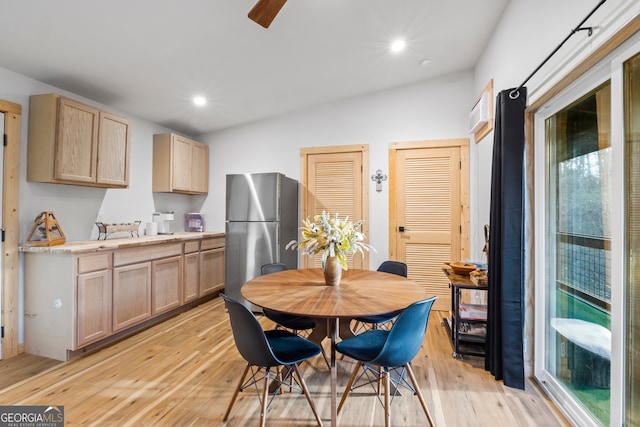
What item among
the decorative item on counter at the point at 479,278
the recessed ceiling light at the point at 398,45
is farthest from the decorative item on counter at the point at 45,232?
the decorative item on counter at the point at 479,278

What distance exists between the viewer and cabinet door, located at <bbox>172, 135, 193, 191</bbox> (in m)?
3.91

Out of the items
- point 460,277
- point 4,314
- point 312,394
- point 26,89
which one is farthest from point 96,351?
point 460,277

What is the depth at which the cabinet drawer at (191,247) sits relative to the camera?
364 cm

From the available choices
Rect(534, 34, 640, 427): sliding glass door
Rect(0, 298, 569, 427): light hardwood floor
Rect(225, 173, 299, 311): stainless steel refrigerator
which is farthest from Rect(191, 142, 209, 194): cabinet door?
Rect(534, 34, 640, 427): sliding glass door

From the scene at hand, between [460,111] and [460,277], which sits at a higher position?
[460,111]

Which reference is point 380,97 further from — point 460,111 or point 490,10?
point 490,10

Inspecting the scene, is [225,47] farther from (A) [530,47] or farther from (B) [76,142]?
(A) [530,47]

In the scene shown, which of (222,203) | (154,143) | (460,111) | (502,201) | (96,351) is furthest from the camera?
(222,203)

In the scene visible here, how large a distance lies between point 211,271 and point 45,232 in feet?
6.02

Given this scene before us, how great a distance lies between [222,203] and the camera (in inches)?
177

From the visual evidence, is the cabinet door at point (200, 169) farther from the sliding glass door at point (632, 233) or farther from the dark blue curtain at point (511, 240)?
the sliding glass door at point (632, 233)

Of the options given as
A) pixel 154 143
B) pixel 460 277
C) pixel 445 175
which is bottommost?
pixel 460 277

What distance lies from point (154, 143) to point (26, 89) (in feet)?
4.52
